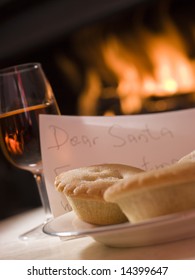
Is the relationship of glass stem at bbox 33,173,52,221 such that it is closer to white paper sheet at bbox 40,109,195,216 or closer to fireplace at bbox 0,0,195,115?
white paper sheet at bbox 40,109,195,216

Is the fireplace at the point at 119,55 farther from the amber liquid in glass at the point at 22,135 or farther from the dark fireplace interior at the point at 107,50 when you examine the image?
the amber liquid in glass at the point at 22,135

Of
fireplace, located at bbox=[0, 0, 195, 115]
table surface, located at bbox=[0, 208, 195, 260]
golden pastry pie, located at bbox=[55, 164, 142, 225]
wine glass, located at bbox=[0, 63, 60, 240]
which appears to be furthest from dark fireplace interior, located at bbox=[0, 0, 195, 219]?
golden pastry pie, located at bbox=[55, 164, 142, 225]

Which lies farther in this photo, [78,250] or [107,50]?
[107,50]

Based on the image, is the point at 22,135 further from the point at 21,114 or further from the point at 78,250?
the point at 78,250

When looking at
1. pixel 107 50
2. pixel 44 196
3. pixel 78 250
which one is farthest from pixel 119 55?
pixel 78 250

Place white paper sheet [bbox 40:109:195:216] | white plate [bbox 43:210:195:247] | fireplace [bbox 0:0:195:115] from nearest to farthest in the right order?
white plate [bbox 43:210:195:247] → white paper sheet [bbox 40:109:195:216] → fireplace [bbox 0:0:195:115]

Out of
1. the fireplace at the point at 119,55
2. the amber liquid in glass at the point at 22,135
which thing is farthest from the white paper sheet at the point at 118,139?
the fireplace at the point at 119,55
